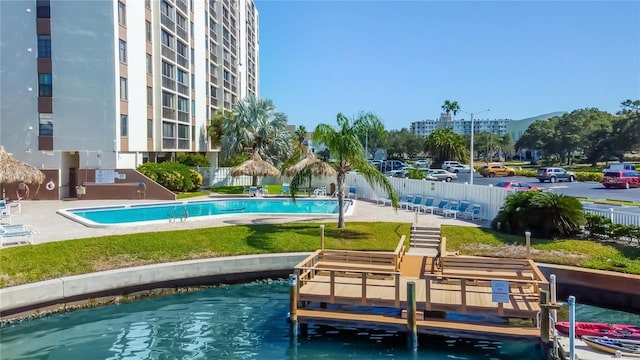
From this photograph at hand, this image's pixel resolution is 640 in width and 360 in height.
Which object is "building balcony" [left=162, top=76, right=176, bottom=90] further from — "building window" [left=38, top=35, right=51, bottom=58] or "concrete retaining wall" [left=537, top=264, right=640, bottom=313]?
"concrete retaining wall" [left=537, top=264, right=640, bottom=313]

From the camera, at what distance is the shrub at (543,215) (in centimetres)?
1933

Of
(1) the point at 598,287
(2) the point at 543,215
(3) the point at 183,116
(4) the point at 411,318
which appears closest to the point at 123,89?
(3) the point at 183,116

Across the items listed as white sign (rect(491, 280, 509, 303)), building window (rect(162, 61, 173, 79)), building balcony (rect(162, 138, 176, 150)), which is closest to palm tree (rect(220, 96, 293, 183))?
building balcony (rect(162, 138, 176, 150))

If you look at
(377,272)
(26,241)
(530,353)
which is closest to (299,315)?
(377,272)

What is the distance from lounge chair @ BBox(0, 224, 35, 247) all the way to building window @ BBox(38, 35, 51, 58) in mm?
19003

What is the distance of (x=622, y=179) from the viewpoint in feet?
143

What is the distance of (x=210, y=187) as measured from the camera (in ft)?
140

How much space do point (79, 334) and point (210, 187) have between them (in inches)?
1185

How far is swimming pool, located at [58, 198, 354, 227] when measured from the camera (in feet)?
85.1

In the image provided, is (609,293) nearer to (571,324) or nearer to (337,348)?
(571,324)

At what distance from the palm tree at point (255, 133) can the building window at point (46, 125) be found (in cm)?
1586

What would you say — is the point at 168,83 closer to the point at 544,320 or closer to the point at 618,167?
the point at 544,320

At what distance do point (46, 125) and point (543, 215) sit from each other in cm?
3145

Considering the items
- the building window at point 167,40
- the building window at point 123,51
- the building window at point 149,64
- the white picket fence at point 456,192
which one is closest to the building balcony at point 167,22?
the building window at point 167,40
